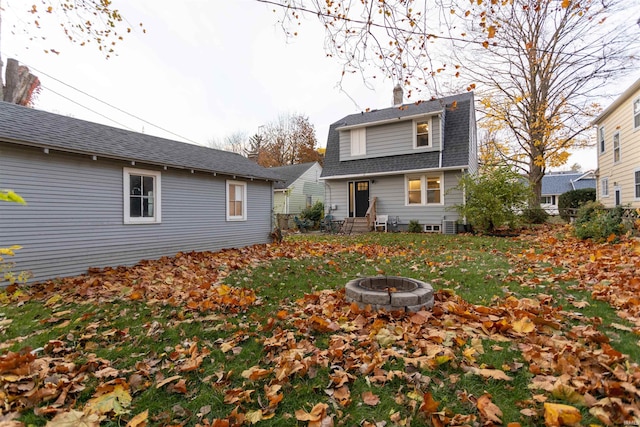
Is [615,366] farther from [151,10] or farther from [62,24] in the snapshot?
[62,24]

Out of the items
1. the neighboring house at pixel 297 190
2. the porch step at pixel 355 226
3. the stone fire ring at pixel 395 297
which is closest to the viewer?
the stone fire ring at pixel 395 297

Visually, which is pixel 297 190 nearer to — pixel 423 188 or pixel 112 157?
pixel 423 188

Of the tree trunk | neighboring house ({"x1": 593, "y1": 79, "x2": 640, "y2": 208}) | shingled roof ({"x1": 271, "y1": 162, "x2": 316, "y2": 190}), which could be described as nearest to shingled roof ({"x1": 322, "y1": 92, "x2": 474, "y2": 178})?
neighboring house ({"x1": 593, "y1": 79, "x2": 640, "y2": 208})

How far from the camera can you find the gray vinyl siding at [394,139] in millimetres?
14273

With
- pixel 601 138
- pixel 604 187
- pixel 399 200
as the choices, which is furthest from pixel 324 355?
pixel 601 138

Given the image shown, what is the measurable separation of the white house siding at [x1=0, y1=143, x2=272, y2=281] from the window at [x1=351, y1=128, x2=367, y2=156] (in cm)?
919

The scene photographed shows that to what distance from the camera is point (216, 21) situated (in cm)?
742

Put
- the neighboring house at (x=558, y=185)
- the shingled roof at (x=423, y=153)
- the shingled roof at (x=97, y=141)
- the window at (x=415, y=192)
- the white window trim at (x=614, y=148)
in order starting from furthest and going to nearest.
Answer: the neighboring house at (x=558, y=185)
the window at (x=415, y=192)
the shingled roof at (x=423, y=153)
the white window trim at (x=614, y=148)
the shingled roof at (x=97, y=141)

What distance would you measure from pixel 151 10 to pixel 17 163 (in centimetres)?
429

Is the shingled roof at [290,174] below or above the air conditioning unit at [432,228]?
above

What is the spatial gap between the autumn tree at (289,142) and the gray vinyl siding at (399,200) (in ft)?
63.8

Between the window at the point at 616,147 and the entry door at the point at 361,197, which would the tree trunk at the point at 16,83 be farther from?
the window at the point at 616,147

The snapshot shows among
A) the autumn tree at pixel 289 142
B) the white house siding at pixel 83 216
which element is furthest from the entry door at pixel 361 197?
the autumn tree at pixel 289 142

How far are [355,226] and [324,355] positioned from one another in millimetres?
12850
